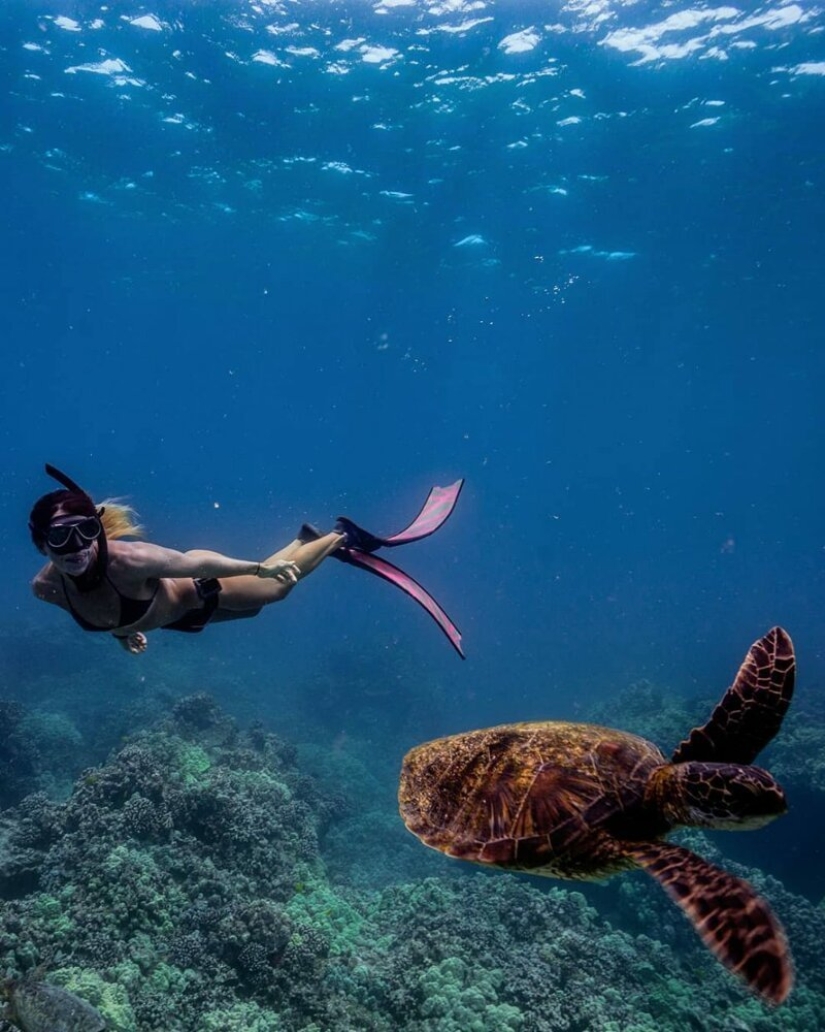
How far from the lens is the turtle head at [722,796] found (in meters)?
2.65

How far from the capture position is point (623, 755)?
3.83 m

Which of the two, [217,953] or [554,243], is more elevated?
[554,243]

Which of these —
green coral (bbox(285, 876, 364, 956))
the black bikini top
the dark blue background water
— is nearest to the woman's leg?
the black bikini top

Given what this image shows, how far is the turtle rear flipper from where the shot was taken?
296 cm

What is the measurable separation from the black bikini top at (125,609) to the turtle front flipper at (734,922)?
429 cm

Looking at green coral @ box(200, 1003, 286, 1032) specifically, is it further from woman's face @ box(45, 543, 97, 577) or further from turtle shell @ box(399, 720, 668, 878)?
woman's face @ box(45, 543, 97, 577)

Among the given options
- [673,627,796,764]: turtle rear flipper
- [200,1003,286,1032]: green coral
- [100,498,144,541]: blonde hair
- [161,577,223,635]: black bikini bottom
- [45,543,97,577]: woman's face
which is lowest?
[200,1003,286,1032]: green coral

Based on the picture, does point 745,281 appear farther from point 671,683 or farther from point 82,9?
point 82,9

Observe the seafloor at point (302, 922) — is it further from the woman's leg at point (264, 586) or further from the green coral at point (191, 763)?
the woman's leg at point (264, 586)

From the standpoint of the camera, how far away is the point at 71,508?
14.2ft

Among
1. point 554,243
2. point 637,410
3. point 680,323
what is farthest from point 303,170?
point 637,410

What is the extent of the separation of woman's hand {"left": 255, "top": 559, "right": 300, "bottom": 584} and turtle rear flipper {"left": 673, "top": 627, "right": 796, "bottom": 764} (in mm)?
3804

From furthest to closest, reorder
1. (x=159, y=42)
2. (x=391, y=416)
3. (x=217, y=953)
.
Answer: (x=391, y=416) → (x=159, y=42) → (x=217, y=953)

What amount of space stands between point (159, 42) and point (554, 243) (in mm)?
20848
